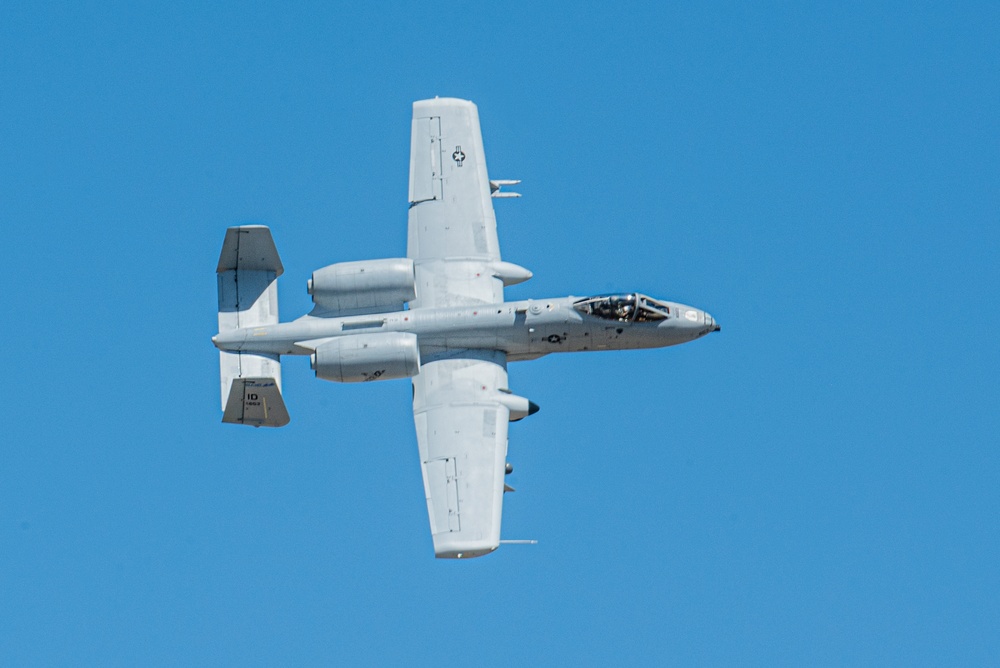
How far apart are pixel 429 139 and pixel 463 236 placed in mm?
3991

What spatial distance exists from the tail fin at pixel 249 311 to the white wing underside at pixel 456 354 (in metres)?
4.32

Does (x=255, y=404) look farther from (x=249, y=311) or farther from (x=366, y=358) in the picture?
(x=366, y=358)

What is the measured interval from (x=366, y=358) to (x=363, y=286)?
7.81 feet

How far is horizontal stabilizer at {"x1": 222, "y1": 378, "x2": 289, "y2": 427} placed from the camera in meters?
61.0

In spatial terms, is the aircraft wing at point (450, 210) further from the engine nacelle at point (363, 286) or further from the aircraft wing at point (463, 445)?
the aircraft wing at point (463, 445)

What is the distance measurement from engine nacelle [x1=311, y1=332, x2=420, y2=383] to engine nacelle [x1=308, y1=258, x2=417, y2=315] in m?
1.29

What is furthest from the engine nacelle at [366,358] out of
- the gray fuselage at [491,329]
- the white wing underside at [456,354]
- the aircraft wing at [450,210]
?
the aircraft wing at [450,210]

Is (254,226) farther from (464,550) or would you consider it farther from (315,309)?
(464,550)

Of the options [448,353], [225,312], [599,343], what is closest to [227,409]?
[225,312]

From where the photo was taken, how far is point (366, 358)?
202 ft

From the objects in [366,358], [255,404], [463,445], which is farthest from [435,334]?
[255,404]

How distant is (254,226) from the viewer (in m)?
61.7

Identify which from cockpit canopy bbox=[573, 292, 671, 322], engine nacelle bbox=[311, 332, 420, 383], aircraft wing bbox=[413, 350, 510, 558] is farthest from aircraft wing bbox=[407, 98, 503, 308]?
cockpit canopy bbox=[573, 292, 671, 322]

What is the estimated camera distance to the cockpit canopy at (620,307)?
205 ft
